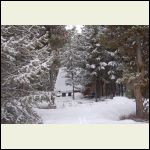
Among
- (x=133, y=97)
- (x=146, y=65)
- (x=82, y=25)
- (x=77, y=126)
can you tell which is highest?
(x=82, y=25)

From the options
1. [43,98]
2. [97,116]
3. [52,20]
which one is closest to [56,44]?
[52,20]

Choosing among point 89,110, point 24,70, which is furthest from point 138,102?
point 24,70

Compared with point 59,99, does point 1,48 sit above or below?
above

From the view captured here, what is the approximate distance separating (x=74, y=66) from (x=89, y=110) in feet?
2.77

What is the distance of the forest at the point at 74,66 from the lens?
735 cm

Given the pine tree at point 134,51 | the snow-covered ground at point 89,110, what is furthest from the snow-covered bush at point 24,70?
the pine tree at point 134,51

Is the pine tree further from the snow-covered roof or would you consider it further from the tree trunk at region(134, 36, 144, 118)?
the snow-covered roof

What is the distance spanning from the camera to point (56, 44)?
773 cm

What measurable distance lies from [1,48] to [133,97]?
250cm

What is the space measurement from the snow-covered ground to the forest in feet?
0.22

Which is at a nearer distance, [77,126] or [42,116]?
[77,126]

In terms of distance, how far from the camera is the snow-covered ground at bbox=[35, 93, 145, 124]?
7.30 metres

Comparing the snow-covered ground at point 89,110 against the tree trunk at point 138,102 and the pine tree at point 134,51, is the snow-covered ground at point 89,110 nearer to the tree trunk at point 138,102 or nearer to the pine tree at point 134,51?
the tree trunk at point 138,102

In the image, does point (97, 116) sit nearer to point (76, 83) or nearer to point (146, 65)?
point (76, 83)
